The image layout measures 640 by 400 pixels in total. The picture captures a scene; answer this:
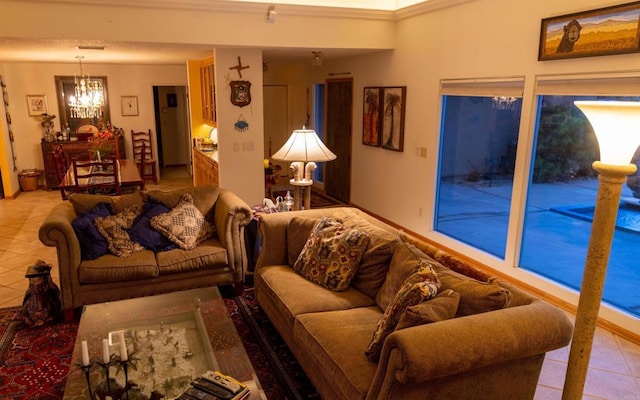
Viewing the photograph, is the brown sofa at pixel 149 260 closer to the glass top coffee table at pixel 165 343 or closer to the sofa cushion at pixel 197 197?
the sofa cushion at pixel 197 197

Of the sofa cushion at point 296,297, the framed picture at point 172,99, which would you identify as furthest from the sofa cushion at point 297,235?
the framed picture at point 172,99

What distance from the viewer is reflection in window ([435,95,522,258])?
5344 millimetres

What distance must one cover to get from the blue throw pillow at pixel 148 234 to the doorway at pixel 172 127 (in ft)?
23.7

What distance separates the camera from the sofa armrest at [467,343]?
1.76m

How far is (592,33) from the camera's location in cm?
338

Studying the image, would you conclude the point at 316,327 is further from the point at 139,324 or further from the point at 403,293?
the point at 139,324

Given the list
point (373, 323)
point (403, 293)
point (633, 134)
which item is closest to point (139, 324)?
point (373, 323)

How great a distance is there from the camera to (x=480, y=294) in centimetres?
217

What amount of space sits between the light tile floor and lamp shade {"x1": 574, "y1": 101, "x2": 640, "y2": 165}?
1.62 meters

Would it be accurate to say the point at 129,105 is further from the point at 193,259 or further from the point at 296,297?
the point at 296,297

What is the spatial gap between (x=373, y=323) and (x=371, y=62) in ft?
15.3

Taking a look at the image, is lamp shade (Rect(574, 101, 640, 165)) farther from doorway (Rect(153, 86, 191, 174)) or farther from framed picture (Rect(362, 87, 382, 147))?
doorway (Rect(153, 86, 191, 174))

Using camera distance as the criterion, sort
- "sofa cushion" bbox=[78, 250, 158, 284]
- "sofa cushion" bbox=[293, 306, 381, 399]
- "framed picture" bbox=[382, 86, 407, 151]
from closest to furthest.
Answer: "sofa cushion" bbox=[293, 306, 381, 399] → "sofa cushion" bbox=[78, 250, 158, 284] → "framed picture" bbox=[382, 86, 407, 151]

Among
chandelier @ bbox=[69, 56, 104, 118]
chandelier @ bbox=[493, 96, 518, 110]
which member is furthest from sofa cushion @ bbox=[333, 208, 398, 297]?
chandelier @ bbox=[69, 56, 104, 118]
